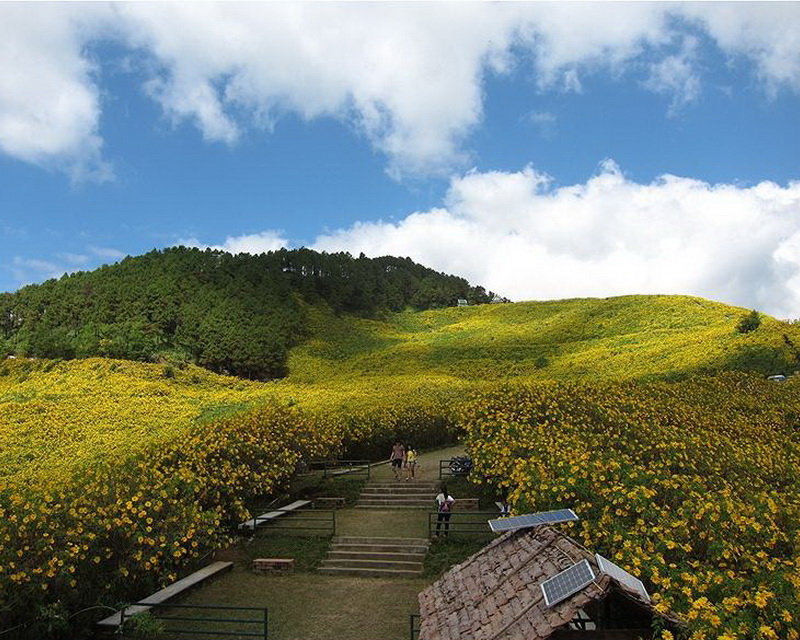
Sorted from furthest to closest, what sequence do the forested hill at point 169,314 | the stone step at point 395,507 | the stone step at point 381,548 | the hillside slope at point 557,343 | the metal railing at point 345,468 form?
1. the forested hill at point 169,314
2. the hillside slope at point 557,343
3. the metal railing at point 345,468
4. the stone step at point 395,507
5. the stone step at point 381,548

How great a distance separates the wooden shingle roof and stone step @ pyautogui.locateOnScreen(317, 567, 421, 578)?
5.80 metres

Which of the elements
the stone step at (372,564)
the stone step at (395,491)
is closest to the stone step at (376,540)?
the stone step at (372,564)

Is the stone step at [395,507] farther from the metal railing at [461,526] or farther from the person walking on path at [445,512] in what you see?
the person walking on path at [445,512]

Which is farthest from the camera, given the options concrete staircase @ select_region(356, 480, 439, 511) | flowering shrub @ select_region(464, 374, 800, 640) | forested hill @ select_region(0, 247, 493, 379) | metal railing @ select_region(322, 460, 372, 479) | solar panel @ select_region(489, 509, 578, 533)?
forested hill @ select_region(0, 247, 493, 379)

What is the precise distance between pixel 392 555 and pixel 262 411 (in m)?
6.75

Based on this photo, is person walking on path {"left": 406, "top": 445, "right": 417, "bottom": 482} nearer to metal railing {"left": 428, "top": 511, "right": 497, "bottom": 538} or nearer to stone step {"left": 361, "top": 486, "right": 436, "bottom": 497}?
stone step {"left": 361, "top": 486, "right": 436, "bottom": 497}

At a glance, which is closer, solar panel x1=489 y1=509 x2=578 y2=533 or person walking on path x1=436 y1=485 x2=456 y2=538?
solar panel x1=489 y1=509 x2=578 y2=533

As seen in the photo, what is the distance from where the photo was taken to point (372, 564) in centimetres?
1352

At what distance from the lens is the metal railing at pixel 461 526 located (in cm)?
1450

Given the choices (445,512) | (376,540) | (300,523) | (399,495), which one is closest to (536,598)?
(445,512)

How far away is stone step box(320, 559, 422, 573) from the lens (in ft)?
43.4

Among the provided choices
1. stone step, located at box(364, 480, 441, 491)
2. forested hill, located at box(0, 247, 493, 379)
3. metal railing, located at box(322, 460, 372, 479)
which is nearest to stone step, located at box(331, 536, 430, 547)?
stone step, located at box(364, 480, 441, 491)

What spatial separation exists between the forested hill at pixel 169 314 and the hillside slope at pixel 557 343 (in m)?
3.10

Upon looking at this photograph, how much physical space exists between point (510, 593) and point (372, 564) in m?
8.18
